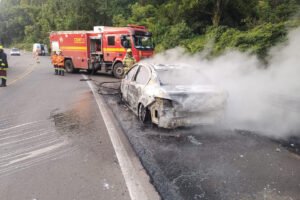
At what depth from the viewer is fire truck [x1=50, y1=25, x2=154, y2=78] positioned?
52.5 ft

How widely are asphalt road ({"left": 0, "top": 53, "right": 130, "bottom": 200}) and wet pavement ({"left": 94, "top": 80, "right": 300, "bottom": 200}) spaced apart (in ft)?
1.90

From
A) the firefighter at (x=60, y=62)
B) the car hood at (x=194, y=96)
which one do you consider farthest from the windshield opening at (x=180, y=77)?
the firefighter at (x=60, y=62)

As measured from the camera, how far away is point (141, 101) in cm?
670

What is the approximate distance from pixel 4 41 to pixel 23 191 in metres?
113

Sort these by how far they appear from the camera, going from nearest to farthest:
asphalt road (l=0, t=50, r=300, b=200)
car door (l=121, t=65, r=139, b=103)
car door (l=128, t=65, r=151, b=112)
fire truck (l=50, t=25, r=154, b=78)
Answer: asphalt road (l=0, t=50, r=300, b=200), car door (l=128, t=65, r=151, b=112), car door (l=121, t=65, r=139, b=103), fire truck (l=50, t=25, r=154, b=78)

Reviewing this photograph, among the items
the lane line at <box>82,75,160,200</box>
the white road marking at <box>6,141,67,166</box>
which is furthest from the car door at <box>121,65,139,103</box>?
the white road marking at <box>6,141,67,166</box>

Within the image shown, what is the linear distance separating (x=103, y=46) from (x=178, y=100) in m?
12.1

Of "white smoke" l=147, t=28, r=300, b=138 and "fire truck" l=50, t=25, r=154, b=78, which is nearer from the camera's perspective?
"white smoke" l=147, t=28, r=300, b=138

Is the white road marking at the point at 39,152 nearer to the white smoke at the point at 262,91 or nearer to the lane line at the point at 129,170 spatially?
the lane line at the point at 129,170

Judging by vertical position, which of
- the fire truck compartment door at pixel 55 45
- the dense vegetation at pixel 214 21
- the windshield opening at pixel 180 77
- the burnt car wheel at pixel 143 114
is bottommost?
the burnt car wheel at pixel 143 114

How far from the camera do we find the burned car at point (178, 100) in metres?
5.86

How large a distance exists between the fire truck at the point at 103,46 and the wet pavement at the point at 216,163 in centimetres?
1019

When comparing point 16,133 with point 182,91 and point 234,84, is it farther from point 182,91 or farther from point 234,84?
point 234,84

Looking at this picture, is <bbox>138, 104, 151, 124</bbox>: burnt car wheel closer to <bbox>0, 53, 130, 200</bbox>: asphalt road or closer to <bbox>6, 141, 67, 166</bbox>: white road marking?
<bbox>0, 53, 130, 200</bbox>: asphalt road
